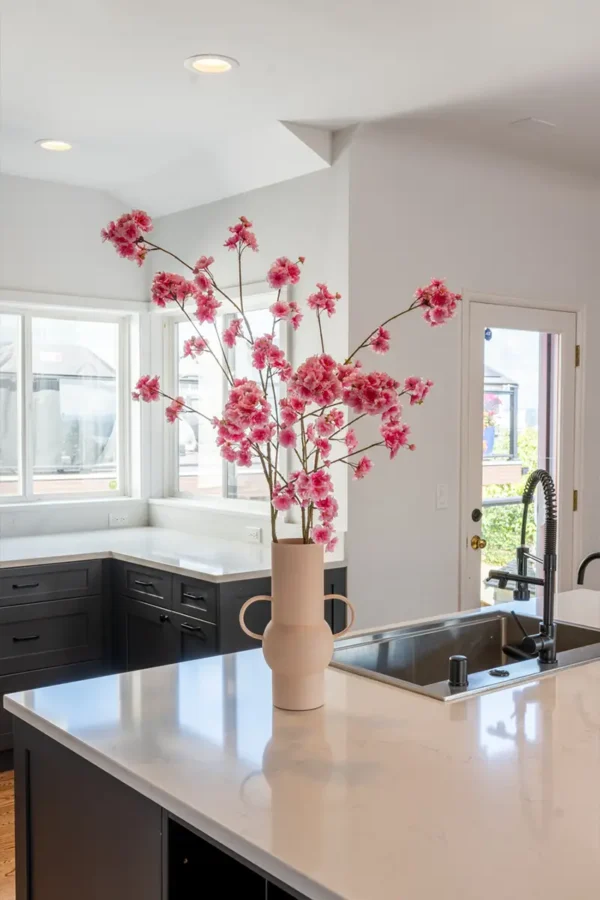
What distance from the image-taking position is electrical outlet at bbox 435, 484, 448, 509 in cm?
404

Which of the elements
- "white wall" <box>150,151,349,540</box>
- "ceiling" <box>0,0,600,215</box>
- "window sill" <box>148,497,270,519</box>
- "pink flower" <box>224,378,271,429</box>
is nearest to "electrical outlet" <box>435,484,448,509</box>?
"white wall" <box>150,151,349,540</box>

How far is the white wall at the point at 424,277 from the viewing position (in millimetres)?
3789

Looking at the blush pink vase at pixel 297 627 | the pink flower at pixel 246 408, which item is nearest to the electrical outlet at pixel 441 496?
the blush pink vase at pixel 297 627

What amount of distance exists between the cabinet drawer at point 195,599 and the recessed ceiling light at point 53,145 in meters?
1.95

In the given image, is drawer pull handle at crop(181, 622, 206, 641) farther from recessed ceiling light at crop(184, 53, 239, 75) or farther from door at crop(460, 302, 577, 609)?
recessed ceiling light at crop(184, 53, 239, 75)

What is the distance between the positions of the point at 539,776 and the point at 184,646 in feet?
8.03

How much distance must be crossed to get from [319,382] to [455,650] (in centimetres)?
112

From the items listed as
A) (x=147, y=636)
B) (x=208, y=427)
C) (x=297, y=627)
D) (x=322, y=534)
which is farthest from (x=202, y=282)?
(x=208, y=427)

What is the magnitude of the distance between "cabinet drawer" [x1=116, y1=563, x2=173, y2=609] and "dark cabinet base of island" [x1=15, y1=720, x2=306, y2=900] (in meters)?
1.88

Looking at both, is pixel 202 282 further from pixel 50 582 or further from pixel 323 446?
pixel 50 582

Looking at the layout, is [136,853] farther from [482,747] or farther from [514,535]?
[514,535]

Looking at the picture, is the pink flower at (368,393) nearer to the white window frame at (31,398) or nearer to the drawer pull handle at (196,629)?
the drawer pull handle at (196,629)

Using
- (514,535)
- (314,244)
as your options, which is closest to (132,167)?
(314,244)

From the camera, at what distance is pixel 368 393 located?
5.06 feet
